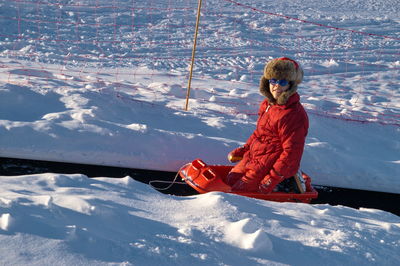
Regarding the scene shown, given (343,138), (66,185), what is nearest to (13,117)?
(66,185)

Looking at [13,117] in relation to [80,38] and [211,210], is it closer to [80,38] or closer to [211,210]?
[211,210]

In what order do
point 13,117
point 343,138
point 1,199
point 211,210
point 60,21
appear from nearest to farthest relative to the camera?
point 1,199, point 211,210, point 13,117, point 343,138, point 60,21

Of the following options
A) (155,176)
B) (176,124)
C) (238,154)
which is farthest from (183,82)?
(238,154)

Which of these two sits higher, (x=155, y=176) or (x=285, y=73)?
(x=285, y=73)

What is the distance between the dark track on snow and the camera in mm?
A: 4543

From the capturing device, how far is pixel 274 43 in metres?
11.0

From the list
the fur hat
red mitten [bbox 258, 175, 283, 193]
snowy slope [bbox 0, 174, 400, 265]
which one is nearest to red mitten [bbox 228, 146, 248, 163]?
red mitten [bbox 258, 175, 283, 193]

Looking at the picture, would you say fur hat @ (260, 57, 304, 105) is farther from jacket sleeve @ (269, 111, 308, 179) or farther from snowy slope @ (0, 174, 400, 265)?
snowy slope @ (0, 174, 400, 265)

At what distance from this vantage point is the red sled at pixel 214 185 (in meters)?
4.10

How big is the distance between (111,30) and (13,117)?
6.17 m

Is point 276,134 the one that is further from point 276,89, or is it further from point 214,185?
point 214,185

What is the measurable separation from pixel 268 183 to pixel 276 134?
409mm

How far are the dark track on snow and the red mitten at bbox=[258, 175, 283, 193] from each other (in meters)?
0.74

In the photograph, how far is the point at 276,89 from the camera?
3932 mm
